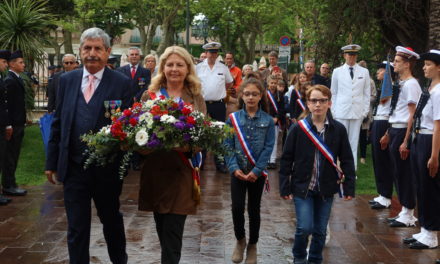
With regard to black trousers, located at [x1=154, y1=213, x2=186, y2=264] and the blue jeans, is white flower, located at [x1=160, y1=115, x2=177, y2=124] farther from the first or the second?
the blue jeans

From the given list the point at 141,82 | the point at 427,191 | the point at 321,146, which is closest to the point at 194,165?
the point at 321,146

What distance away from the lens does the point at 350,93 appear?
10672 mm

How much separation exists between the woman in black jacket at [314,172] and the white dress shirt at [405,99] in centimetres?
220

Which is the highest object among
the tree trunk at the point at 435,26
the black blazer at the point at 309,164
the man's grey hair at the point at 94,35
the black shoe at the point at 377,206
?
the tree trunk at the point at 435,26

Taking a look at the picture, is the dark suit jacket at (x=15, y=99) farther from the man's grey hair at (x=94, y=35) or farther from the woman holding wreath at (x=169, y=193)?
the woman holding wreath at (x=169, y=193)

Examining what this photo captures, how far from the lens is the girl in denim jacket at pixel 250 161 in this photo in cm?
591

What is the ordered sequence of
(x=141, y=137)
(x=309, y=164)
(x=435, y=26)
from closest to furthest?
(x=141, y=137) < (x=309, y=164) < (x=435, y=26)

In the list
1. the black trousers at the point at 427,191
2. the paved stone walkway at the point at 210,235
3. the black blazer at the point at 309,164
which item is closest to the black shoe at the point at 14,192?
the paved stone walkway at the point at 210,235

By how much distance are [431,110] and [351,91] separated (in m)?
4.06

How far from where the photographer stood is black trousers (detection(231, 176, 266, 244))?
594 centimetres

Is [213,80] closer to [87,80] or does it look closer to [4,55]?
[4,55]

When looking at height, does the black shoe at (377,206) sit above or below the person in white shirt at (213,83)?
below

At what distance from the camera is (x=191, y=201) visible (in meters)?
5.04

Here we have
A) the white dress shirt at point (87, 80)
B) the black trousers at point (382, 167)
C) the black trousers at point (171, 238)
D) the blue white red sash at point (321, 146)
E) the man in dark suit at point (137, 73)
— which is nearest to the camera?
the black trousers at point (171, 238)
